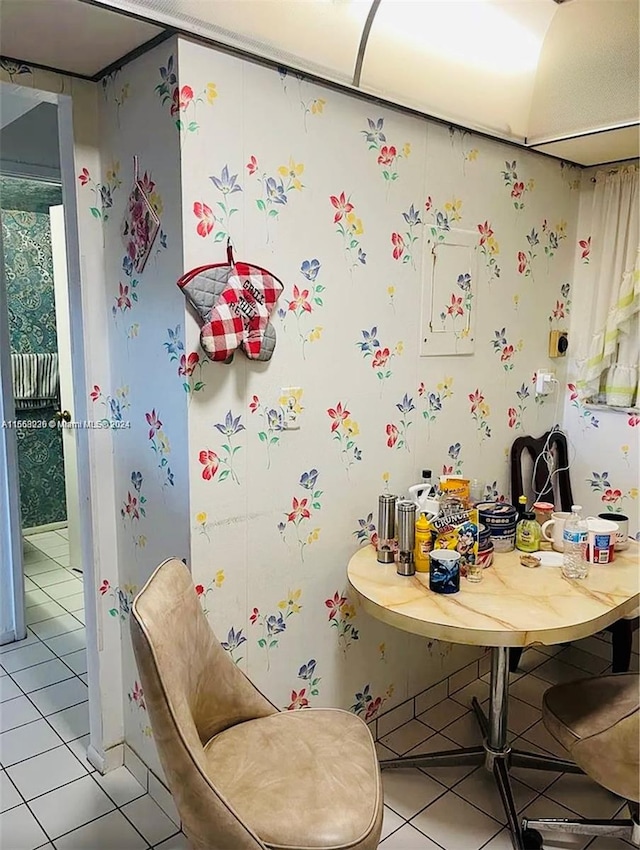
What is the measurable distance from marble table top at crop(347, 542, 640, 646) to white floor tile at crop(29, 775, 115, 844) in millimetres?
1057

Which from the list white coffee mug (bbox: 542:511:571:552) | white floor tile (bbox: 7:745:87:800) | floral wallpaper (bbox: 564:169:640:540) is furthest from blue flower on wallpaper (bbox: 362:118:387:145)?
white floor tile (bbox: 7:745:87:800)

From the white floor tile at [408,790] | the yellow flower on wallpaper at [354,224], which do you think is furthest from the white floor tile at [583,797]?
the yellow flower on wallpaper at [354,224]

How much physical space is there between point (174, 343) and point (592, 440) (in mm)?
1981

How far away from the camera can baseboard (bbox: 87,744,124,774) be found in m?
2.15

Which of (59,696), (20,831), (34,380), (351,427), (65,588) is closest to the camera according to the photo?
(20,831)

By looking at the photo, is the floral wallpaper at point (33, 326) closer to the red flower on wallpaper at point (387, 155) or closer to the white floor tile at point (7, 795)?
the white floor tile at point (7, 795)

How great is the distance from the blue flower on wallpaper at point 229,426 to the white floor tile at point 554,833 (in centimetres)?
143

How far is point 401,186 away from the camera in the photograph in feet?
7.00

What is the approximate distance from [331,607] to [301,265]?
1.09 metres

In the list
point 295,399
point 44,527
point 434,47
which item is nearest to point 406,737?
point 295,399

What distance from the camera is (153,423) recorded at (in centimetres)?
187

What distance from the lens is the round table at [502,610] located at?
1.64m

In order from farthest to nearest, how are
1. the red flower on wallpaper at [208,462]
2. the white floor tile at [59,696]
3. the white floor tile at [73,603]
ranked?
the white floor tile at [73,603], the white floor tile at [59,696], the red flower on wallpaper at [208,462]

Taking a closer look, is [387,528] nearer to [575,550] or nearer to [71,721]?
[575,550]
